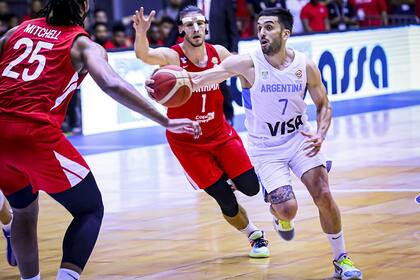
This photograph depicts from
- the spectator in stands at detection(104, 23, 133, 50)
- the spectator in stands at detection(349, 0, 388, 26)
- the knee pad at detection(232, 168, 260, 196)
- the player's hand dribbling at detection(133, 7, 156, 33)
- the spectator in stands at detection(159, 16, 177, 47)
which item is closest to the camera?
the player's hand dribbling at detection(133, 7, 156, 33)

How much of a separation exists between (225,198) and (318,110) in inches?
44.9

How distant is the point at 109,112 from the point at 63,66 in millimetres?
10228

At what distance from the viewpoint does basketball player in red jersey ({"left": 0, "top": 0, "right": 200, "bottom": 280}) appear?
5.84 meters

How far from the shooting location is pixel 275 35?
723 cm

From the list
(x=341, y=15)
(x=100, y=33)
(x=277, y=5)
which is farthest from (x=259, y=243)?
(x=341, y=15)

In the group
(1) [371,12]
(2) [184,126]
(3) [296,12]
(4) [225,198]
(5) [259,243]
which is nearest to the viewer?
(2) [184,126]

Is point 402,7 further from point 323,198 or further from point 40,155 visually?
point 40,155

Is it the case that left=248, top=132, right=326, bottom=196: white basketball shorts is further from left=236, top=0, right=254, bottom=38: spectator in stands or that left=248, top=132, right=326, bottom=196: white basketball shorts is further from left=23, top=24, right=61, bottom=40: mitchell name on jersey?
left=236, top=0, right=254, bottom=38: spectator in stands

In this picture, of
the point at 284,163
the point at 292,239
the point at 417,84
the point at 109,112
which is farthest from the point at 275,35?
the point at 417,84

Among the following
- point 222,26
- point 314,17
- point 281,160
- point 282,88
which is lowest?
point 314,17

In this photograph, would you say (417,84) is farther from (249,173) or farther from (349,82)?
(249,173)

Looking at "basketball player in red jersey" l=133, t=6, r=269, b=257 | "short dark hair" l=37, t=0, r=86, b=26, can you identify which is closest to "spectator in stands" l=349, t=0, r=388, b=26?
"basketball player in red jersey" l=133, t=6, r=269, b=257

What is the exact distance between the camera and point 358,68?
64.1 ft

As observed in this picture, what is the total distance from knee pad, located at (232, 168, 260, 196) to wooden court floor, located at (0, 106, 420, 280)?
0.44 meters
